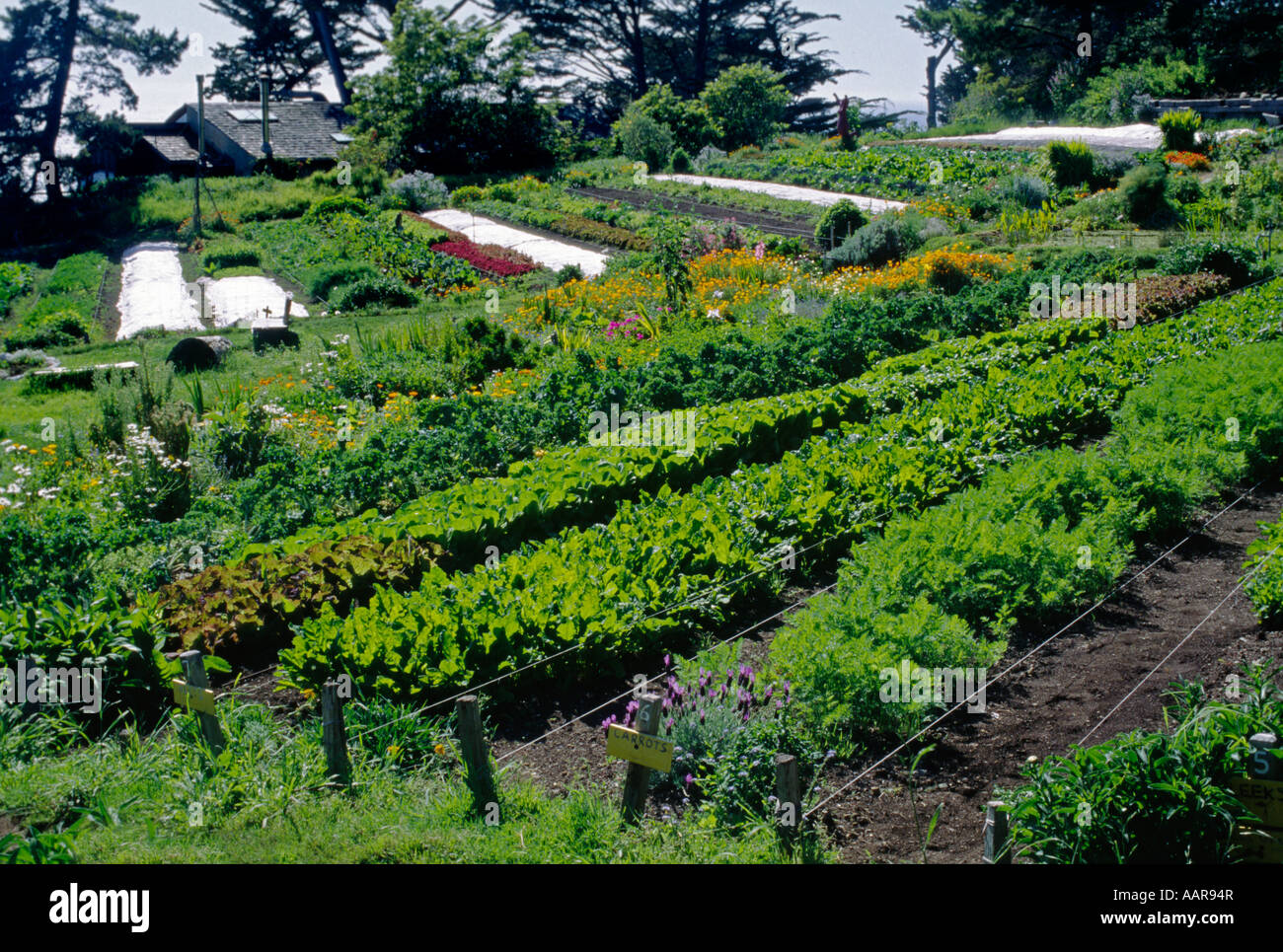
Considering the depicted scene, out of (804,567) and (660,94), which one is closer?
(804,567)

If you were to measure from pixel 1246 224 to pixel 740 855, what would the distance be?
2114 cm

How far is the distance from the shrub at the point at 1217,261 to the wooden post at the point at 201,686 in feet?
54.6

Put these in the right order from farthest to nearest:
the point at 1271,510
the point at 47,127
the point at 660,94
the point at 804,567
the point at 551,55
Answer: the point at 551,55 < the point at 660,94 < the point at 47,127 < the point at 1271,510 < the point at 804,567

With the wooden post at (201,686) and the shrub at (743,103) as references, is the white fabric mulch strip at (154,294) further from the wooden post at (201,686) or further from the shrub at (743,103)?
the shrub at (743,103)

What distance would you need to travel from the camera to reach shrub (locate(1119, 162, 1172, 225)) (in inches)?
852

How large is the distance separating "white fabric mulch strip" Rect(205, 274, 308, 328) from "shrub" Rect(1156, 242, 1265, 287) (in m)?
14.5

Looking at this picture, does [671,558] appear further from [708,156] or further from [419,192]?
[708,156]

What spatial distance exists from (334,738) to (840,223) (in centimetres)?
1830

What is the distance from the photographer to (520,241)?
25.5 m

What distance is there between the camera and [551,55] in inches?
2062

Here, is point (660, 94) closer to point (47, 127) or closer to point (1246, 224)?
point (47, 127)

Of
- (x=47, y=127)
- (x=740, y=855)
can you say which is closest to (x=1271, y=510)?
(x=740, y=855)

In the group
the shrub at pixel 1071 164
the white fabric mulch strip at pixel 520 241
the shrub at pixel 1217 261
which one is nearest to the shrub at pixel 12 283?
the white fabric mulch strip at pixel 520 241
